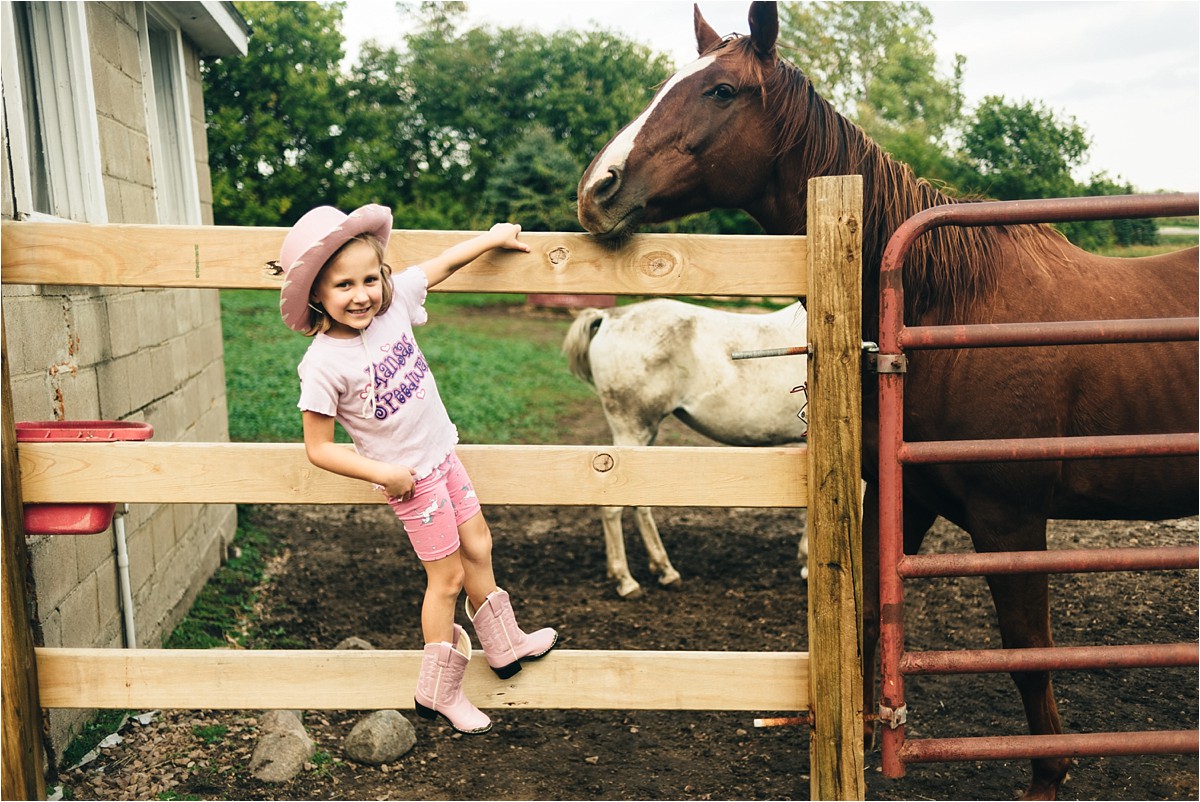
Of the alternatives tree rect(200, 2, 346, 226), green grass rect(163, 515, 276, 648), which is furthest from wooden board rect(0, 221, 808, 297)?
tree rect(200, 2, 346, 226)

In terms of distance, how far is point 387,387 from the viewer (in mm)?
2090

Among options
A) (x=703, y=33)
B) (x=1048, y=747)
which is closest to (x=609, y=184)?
(x=703, y=33)

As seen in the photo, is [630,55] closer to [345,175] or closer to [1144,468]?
[345,175]

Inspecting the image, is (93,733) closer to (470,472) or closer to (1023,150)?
(470,472)

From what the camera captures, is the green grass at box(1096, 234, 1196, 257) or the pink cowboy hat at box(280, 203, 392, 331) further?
the green grass at box(1096, 234, 1196, 257)

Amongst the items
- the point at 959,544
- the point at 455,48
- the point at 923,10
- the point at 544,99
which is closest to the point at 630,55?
the point at 544,99

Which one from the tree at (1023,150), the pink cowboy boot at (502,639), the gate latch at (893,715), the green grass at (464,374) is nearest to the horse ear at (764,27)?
the pink cowboy boot at (502,639)

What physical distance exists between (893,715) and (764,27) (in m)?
2.03

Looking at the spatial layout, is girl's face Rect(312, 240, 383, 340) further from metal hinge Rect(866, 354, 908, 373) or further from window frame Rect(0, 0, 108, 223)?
window frame Rect(0, 0, 108, 223)

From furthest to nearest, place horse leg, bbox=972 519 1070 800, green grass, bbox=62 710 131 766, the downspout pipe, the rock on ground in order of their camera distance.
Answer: the downspout pipe < the rock on ground < green grass, bbox=62 710 131 766 < horse leg, bbox=972 519 1070 800

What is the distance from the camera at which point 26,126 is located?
343 centimetres

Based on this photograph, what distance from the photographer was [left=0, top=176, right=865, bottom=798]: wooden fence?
223 cm

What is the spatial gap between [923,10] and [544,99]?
1229 centimetres

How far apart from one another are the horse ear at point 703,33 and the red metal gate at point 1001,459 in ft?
4.04
